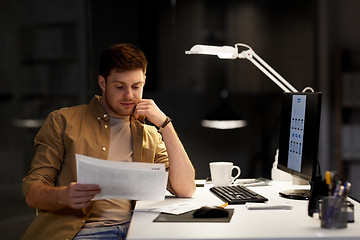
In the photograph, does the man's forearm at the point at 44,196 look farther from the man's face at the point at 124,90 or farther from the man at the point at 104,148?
the man's face at the point at 124,90

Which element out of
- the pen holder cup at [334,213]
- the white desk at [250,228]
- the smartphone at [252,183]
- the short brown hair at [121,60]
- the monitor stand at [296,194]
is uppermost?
the short brown hair at [121,60]

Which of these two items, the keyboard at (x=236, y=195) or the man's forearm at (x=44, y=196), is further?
the keyboard at (x=236, y=195)

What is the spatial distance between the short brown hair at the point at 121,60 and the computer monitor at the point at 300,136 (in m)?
0.65

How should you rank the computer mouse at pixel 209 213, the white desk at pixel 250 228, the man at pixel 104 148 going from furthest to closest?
the man at pixel 104 148 < the computer mouse at pixel 209 213 < the white desk at pixel 250 228

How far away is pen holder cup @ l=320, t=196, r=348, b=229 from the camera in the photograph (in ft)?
5.22

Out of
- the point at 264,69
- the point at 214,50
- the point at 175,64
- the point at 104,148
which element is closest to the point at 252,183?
the point at 264,69

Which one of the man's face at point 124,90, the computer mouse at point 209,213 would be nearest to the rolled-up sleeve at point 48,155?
the man's face at point 124,90

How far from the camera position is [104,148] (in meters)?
2.18

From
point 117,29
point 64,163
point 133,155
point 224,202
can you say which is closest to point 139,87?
point 133,155

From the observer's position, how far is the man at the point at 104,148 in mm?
2029

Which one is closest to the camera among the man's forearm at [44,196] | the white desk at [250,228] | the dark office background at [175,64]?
the white desk at [250,228]

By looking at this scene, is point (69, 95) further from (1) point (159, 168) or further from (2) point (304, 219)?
(2) point (304, 219)

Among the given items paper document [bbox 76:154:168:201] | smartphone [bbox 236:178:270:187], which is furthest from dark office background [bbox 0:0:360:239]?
paper document [bbox 76:154:168:201]

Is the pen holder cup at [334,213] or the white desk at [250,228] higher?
the pen holder cup at [334,213]
